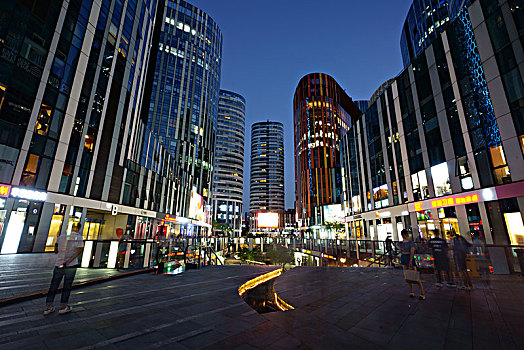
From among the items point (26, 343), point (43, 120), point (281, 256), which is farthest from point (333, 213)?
point (26, 343)

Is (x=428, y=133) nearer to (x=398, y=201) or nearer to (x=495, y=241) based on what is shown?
(x=398, y=201)

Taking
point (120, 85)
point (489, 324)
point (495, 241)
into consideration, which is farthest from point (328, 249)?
point (120, 85)

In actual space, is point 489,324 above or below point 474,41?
below

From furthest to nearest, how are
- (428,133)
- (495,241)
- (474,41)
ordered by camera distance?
1. (428,133)
2. (474,41)
3. (495,241)

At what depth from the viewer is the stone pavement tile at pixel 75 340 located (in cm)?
324

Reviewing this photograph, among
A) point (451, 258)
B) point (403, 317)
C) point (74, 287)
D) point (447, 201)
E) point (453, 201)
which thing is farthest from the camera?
point (447, 201)

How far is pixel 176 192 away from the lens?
47.2 meters

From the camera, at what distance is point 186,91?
75.6 m

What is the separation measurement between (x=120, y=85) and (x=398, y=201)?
1451 inches

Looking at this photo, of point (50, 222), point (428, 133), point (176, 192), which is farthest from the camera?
point (176, 192)

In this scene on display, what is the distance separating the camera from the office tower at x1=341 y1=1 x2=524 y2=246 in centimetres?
1447

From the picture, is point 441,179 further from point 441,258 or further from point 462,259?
point 462,259

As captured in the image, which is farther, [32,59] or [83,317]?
[32,59]

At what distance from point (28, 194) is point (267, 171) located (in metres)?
169
